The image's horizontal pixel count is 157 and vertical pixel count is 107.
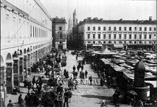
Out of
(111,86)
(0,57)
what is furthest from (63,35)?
(0,57)

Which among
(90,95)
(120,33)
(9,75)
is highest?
(120,33)

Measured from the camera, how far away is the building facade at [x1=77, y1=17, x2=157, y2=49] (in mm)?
81375

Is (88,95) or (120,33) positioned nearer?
(88,95)

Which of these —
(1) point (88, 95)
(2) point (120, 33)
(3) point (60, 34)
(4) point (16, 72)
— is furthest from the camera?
(3) point (60, 34)

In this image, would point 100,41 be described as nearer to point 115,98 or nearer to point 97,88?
point 97,88

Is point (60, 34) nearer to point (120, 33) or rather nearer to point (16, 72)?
point (120, 33)

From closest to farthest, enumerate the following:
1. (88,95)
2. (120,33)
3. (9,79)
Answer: (88,95) < (9,79) < (120,33)

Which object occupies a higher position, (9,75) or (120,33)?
(120,33)

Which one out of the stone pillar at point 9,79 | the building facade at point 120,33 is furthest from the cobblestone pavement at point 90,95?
the building facade at point 120,33

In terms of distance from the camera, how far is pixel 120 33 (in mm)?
82250

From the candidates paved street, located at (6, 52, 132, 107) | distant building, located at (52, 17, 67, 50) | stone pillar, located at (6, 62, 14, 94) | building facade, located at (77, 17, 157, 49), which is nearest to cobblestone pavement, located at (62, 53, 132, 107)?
paved street, located at (6, 52, 132, 107)

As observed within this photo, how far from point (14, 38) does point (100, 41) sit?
62389mm

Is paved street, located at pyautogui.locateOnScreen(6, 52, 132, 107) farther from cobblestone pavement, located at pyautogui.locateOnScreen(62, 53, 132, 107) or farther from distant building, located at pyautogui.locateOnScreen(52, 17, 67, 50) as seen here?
distant building, located at pyautogui.locateOnScreen(52, 17, 67, 50)

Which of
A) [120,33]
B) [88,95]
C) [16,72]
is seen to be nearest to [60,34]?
[120,33]
